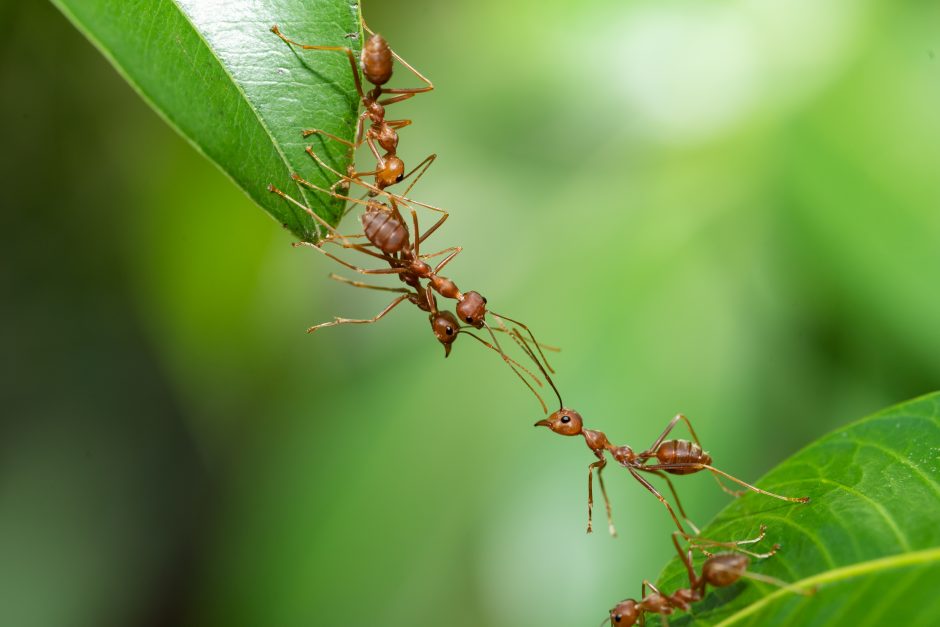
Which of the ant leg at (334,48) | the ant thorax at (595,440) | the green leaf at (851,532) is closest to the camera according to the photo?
the green leaf at (851,532)

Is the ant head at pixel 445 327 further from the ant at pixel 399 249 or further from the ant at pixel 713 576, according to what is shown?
the ant at pixel 713 576

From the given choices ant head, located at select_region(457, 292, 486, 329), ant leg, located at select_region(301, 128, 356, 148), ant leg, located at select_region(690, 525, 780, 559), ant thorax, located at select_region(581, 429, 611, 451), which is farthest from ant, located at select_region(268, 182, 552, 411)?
ant leg, located at select_region(690, 525, 780, 559)

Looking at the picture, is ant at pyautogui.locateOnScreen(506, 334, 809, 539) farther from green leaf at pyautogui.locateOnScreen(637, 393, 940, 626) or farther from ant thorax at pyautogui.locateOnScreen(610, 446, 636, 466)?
green leaf at pyautogui.locateOnScreen(637, 393, 940, 626)

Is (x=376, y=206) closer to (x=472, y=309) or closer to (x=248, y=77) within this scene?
(x=472, y=309)

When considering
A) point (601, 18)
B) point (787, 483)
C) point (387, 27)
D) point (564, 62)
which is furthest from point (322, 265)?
point (787, 483)

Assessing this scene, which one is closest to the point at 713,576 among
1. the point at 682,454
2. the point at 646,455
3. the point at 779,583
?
the point at 779,583

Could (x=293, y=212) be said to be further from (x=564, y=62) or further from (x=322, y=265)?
(x=564, y=62)

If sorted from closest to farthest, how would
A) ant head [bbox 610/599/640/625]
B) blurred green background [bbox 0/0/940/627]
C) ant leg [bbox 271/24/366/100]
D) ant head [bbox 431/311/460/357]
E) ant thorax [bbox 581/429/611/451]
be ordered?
ant leg [bbox 271/24/366/100] < ant head [bbox 610/599/640/625] < ant head [bbox 431/311/460/357] < ant thorax [bbox 581/429/611/451] < blurred green background [bbox 0/0/940/627]

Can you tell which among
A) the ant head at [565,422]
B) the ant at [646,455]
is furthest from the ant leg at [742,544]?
the ant head at [565,422]
